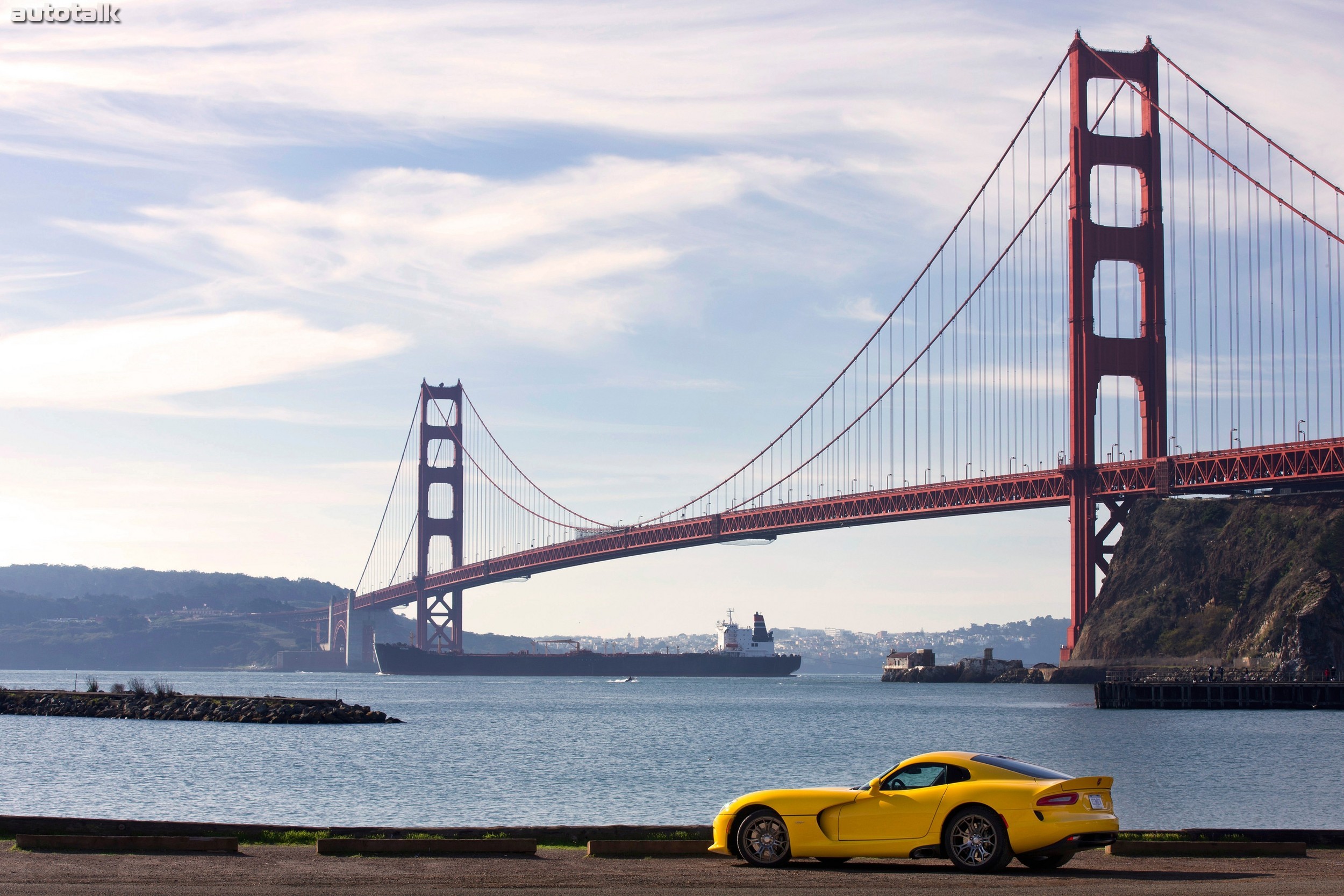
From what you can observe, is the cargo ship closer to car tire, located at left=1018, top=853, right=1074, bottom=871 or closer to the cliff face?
the cliff face

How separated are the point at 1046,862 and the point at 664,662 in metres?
149

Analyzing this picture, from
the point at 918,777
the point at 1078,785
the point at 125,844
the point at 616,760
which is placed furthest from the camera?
the point at 616,760

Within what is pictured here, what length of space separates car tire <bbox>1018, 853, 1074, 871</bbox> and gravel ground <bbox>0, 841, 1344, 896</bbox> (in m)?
0.13

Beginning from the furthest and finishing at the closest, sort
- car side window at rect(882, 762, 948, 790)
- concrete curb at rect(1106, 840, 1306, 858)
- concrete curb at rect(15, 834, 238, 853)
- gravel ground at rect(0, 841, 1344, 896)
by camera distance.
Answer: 1. concrete curb at rect(1106, 840, 1306, 858)
2. concrete curb at rect(15, 834, 238, 853)
3. car side window at rect(882, 762, 948, 790)
4. gravel ground at rect(0, 841, 1344, 896)

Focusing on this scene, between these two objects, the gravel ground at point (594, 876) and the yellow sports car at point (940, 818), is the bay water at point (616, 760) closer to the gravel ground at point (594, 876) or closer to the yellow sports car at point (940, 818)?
the gravel ground at point (594, 876)

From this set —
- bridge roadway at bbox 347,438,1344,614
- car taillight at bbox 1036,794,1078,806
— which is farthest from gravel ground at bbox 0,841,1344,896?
bridge roadway at bbox 347,438,1344,614

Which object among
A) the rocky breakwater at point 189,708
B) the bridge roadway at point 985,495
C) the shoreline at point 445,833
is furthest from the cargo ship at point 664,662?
the shoreline at point 445,833

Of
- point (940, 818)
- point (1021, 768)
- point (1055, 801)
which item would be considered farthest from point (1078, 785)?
point (940, 818)

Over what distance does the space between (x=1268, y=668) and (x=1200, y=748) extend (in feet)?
109

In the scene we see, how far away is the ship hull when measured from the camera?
157 meters

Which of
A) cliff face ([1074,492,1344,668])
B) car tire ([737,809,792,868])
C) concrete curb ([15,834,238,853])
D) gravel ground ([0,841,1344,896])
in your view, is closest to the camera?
gravel ground ([0,841,1344,896])

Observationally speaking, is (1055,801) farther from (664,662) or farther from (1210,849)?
(664,662)

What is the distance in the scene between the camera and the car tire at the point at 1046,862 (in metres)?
14.7

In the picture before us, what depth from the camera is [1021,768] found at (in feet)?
48.5
